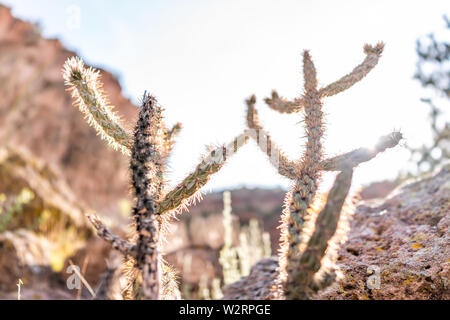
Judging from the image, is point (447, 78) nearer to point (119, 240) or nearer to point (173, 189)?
point (173, 189)

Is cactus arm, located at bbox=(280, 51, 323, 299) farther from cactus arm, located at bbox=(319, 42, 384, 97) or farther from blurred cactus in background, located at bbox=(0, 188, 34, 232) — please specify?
blurred cactus in background, located at bbox=(0, 188, 34, 232)

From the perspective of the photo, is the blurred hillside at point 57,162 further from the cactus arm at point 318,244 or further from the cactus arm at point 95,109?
the cactus arm at point 318,244

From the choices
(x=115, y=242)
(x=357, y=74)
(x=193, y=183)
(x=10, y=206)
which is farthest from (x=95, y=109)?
(x=10, y=206)

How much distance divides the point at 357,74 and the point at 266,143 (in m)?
1.04

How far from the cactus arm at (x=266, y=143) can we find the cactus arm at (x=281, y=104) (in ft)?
0.71

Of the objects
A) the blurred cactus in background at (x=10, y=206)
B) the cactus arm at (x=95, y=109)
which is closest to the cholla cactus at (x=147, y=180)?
the cactus arm at (x=95, y=109)

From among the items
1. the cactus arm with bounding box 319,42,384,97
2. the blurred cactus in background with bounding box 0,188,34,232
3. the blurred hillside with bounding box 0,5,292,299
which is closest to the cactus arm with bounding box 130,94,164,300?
the cactus arm with bounding box 319,42,384,97

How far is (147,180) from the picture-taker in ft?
7.93

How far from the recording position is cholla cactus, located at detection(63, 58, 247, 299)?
2186 mm

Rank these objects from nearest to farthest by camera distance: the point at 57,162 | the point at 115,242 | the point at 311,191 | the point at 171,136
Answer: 1. the point at 115,242
2. the point at 311,191
3. the point at 171,136
4. the point at 57,162

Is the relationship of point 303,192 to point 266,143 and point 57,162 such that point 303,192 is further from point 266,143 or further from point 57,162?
point 57,162

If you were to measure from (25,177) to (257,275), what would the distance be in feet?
24.2
